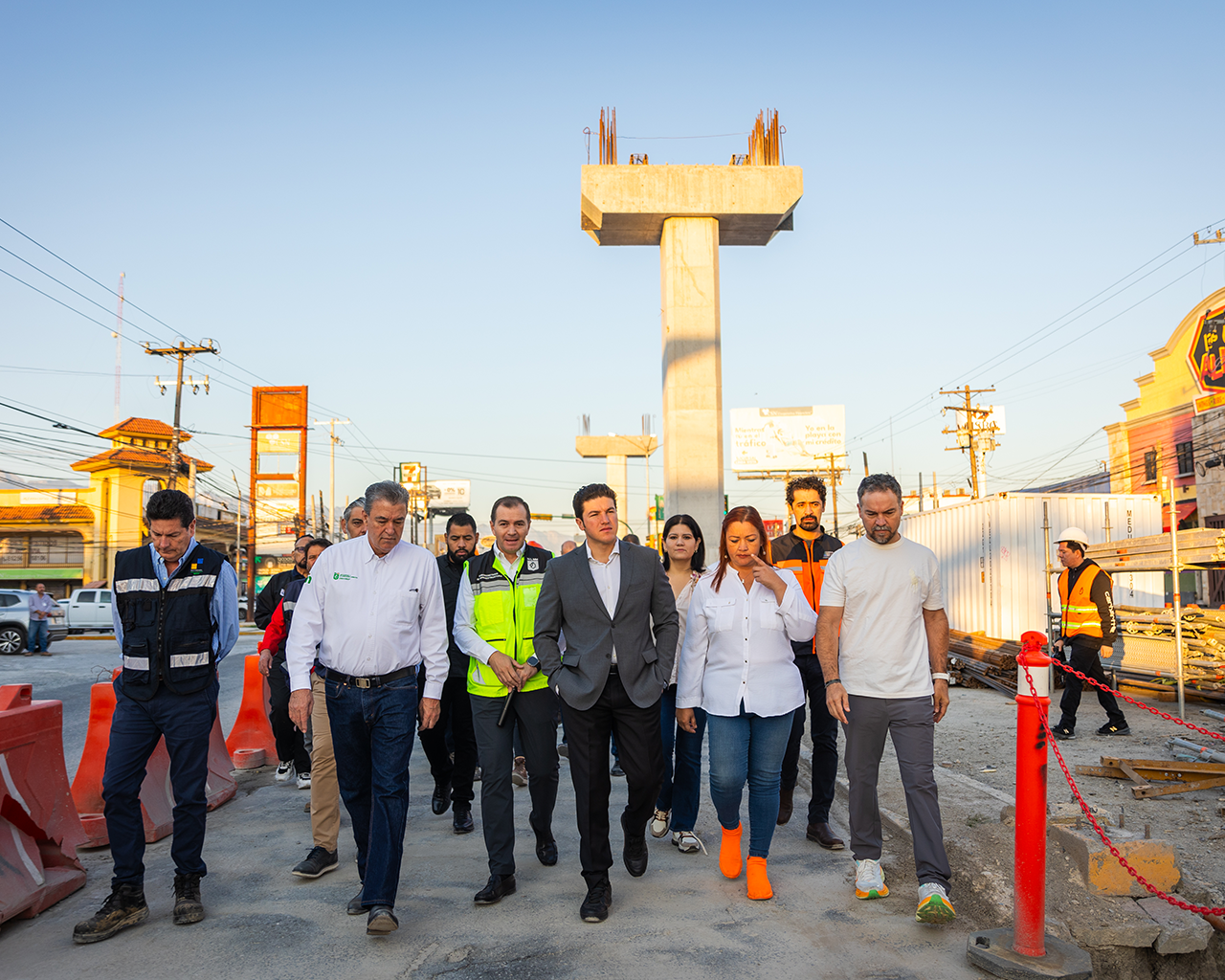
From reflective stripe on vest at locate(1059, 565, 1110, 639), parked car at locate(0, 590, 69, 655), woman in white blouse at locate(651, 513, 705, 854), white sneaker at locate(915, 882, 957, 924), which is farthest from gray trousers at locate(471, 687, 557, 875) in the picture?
parked car at locate(0, 590, 69, 655)

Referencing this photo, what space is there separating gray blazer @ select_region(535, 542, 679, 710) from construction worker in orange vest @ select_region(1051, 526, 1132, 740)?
230 inches

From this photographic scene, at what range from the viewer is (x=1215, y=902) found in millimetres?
4102

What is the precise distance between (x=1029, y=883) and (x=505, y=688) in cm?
247

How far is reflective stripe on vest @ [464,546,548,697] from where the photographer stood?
4602mm

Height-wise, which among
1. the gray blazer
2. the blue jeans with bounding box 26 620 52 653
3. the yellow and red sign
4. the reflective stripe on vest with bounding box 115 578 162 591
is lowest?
the blue jeans with bounding box 26 620 52 653

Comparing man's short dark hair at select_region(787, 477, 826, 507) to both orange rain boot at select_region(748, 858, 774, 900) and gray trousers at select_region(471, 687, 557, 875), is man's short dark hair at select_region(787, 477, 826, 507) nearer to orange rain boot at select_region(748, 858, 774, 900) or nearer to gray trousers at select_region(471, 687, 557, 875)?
gray trousers at select_region(471, 687, 557, 875)

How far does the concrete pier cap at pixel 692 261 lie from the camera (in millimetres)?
19031

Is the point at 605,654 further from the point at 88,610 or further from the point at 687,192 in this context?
the point at 88,610

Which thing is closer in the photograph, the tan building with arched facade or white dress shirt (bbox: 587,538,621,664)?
white dress shirt (bbox: 587,538,621,664)

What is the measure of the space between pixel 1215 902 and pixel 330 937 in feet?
13.1

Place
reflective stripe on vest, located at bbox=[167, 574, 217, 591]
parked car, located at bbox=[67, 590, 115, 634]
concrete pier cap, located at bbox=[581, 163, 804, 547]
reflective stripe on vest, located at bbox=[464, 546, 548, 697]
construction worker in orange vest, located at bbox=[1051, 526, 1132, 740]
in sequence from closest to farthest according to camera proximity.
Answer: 1. reflective stripe on vest, located at bbox=[167, 574, 217, 591]
2. reflective stripe on vest, located at bbox=[464, 546, 548, 697]
3. construction worker in orange vest, located at bbox=[1051, 526, 1132, 740]
4. concrete pier cap, located at bbox=[581, 163, 804, 547]
5. parked car, located at bbox=[67, 590, 115, 634]

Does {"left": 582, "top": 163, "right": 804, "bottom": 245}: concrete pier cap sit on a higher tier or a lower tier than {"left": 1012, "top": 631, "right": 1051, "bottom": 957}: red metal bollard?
higher

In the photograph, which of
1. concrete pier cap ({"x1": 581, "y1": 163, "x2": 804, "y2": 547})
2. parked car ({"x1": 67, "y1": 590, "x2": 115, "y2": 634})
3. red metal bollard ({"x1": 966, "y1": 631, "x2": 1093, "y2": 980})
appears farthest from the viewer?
parked car ({"x1": 67, "y1": 590, "x2": 115, "y2": 634})

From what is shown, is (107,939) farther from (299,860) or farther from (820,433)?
(820,433)
